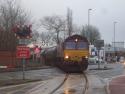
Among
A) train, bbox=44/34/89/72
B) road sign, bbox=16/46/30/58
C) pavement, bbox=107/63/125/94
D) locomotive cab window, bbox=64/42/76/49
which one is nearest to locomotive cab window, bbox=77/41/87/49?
train, bbox=44/34/89/72

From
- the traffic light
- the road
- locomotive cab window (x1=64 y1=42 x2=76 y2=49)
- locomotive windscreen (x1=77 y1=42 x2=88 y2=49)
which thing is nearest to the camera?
the road

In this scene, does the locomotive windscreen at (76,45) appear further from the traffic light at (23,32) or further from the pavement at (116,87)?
the pavement at (116,87)

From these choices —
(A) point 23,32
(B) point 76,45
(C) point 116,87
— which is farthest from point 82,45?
(C) point 116,87

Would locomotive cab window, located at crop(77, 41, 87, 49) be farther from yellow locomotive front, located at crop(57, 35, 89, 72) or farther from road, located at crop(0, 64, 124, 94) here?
road, located at crop(0, 64, 124, 94)

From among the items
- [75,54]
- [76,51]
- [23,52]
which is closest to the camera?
[23,52]

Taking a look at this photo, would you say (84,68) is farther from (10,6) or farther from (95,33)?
(95,33)

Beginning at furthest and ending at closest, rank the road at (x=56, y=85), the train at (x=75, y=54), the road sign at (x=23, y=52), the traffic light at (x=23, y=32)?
the train at (x=75, y=54) < the road sign at (x=23, y=52) < the traffic light at (x=23, y=32) < the road at (x=56, y=85)

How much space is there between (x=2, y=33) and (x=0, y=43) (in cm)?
145

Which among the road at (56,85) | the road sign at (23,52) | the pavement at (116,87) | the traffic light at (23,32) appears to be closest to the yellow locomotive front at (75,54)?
the road at (56,85)

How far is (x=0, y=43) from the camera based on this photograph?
52312mm

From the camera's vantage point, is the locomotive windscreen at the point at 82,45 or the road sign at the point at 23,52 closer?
the road sign at the point at 23,52

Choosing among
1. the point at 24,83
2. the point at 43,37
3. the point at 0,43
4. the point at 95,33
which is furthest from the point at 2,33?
the point at 95,33

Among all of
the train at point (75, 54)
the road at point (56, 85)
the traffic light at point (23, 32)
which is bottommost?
the road at point (56, 85)

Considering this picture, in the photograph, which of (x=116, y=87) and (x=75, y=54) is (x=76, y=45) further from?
(x=116, y=87)
